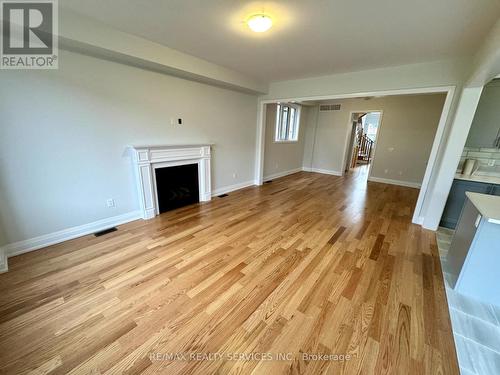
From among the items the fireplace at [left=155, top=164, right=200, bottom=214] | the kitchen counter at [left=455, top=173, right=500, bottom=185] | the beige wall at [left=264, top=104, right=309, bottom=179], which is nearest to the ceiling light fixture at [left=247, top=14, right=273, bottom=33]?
the fireplace at [left=155, top=164, right=200, bottom=214]

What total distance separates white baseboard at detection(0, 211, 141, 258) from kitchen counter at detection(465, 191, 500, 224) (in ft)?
13.8

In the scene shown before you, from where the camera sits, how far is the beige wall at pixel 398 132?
547 centimetres

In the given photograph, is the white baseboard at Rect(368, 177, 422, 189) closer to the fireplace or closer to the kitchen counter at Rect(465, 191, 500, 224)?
the kitchen counter at Rect(465, 191, 500, 224)

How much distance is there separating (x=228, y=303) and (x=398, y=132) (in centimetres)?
681

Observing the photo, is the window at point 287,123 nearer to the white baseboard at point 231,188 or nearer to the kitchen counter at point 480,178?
the white baseboard at point 231,188

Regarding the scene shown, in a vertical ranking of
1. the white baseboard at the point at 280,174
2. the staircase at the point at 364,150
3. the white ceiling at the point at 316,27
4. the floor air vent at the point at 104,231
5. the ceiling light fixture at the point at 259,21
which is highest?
the white ceiling at the point at 316,27

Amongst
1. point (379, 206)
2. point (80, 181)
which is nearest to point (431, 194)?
point (379, 206)

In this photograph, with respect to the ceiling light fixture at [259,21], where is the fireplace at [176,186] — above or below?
below

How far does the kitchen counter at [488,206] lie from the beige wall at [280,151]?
4.34 meters

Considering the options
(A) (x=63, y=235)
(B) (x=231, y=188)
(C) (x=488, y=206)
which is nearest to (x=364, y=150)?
(B) (x=231, y=188)

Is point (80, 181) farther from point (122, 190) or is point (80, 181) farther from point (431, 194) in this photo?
point (431, 194)

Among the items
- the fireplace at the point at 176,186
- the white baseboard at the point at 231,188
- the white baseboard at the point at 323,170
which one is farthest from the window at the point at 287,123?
the fireplace at the point at 176,186

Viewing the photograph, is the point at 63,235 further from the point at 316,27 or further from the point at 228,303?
the point at 316,27

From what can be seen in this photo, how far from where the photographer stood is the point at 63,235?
2.61m
